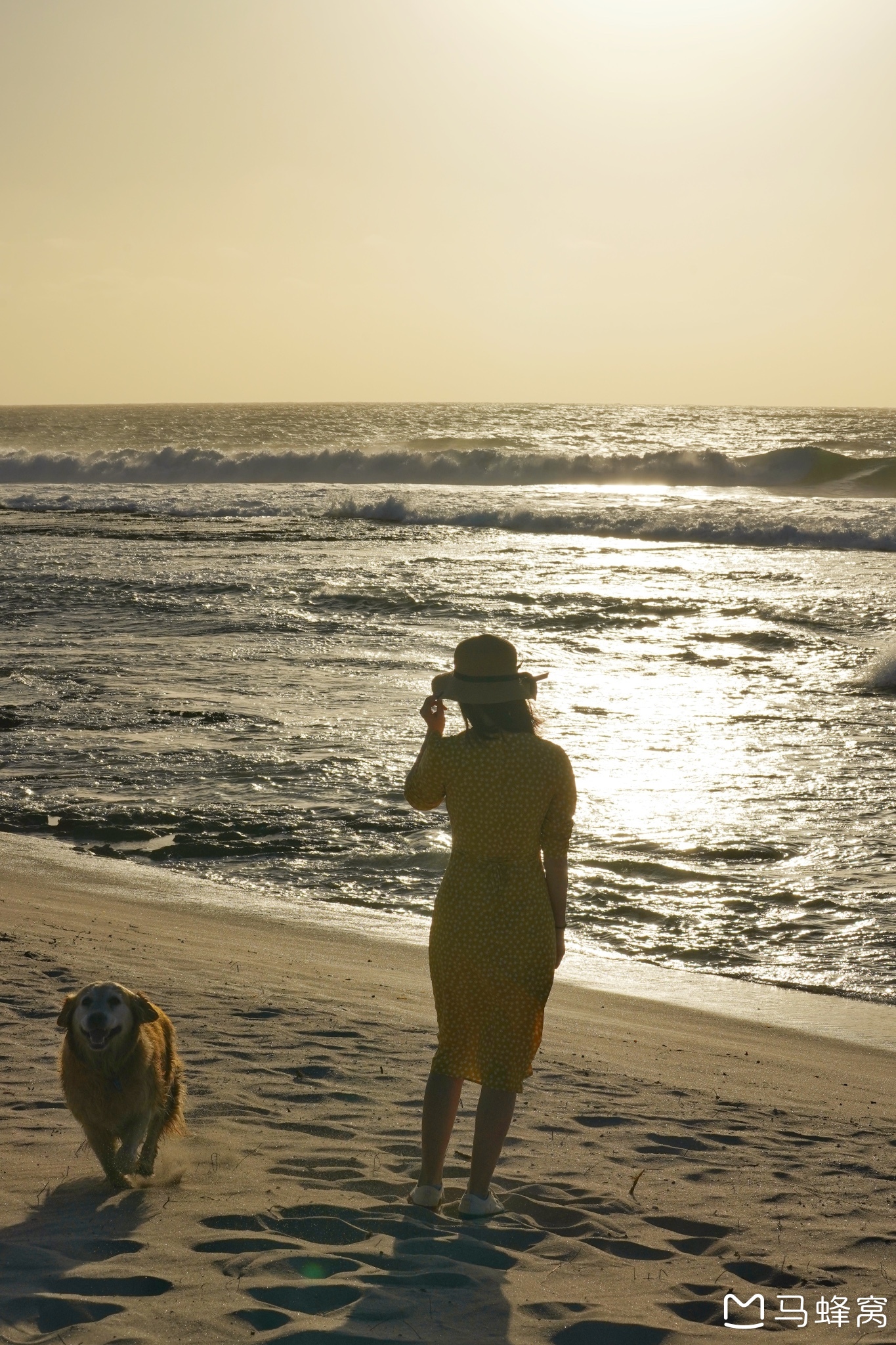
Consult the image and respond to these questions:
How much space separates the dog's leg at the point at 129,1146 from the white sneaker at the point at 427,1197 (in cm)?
80

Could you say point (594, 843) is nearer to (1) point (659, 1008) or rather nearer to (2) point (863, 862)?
(2) point (863, 862)

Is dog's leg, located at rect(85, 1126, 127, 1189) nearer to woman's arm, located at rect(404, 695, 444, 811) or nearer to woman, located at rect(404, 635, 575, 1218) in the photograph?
woman, located at rect(404, 635, 575, 1218)

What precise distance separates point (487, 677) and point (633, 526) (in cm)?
2634

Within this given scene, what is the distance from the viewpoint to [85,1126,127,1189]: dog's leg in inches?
137

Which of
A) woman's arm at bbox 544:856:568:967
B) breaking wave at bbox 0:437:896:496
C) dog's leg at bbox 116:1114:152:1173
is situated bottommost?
dog's leg at bbox 116:1114:152:1173

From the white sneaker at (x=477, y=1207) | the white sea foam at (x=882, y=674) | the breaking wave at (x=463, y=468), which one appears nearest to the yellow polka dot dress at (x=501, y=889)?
the white sneaker at (x=477, y=1207)

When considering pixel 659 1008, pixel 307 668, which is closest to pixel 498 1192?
pixel 659 1008

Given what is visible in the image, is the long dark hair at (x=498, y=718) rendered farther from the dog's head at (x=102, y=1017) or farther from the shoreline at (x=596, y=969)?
the shoreline at (x=596, y=969)

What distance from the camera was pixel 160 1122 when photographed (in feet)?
12.0

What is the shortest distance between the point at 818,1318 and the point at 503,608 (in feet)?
50.4

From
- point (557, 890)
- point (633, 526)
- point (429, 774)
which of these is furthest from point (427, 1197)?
point (633, 526)

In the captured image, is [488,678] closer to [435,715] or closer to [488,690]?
[488,690]

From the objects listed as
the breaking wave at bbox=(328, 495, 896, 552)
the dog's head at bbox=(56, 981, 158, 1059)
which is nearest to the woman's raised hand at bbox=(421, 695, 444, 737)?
the dog's head at bbox=(56, 981, 158, 1059)

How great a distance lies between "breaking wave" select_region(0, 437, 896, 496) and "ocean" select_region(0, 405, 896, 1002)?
7.07 m
